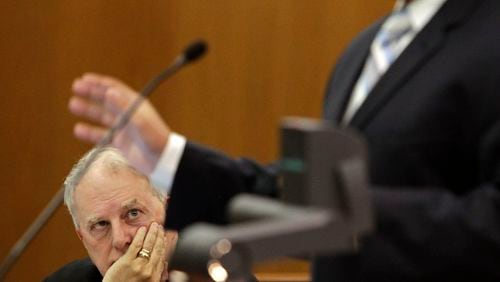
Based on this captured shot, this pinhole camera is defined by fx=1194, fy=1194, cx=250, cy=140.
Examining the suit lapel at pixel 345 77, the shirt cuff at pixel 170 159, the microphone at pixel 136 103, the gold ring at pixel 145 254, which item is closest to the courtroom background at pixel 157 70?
the gold ring at pixel 145 254

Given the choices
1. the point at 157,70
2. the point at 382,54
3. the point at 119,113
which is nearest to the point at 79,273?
the point at 157,70

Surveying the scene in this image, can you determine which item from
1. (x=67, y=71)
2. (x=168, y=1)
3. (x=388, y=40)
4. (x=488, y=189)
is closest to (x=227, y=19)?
(x=168, y=1)

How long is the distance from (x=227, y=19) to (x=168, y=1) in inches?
8.4

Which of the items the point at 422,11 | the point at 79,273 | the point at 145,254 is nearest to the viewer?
the point at 422,11

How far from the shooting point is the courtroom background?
4000 mm

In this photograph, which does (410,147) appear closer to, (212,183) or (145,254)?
(212,183)

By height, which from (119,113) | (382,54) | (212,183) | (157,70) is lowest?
(157,70)

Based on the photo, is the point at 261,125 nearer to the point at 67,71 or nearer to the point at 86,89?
the point at 67,71

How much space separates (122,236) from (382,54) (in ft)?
4.42

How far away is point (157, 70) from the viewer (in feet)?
13.2

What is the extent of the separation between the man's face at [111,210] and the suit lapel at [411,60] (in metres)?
1.31

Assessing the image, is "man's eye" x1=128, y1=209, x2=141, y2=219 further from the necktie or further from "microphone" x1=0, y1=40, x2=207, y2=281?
the necktie

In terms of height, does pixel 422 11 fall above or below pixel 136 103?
above

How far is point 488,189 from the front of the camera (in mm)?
1503
